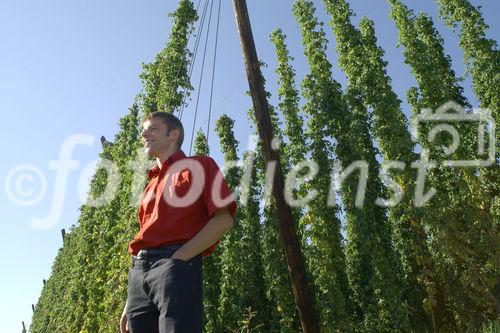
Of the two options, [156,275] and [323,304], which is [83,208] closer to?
[323,304]

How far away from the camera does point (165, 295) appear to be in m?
2.10

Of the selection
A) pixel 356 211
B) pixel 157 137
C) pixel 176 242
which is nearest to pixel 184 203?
pixel 176 242

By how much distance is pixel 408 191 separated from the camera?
14484 mm

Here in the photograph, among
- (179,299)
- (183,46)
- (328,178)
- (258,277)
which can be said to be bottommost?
(179,299)

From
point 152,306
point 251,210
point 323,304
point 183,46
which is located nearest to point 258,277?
point 251,210

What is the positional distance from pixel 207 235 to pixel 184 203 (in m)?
0.25

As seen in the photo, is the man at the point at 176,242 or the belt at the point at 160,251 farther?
the belt at the point at 160,251

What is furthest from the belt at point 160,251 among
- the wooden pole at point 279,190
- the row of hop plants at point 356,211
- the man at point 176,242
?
the row of hop plants at point 356,211

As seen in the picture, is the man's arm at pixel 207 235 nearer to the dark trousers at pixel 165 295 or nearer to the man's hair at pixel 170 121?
the dark trousers at pixel 165 295

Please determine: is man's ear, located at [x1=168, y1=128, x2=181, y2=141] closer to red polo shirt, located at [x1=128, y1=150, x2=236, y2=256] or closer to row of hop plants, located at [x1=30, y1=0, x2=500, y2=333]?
red polo shirt, located at [x1=128, y1=150, x2=236, y2=256]

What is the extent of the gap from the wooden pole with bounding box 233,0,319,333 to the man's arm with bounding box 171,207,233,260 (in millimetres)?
2911

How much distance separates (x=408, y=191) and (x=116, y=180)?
11.8 metres

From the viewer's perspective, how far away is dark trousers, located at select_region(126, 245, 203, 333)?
2057mm

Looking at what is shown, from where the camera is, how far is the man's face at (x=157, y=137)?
269cm
